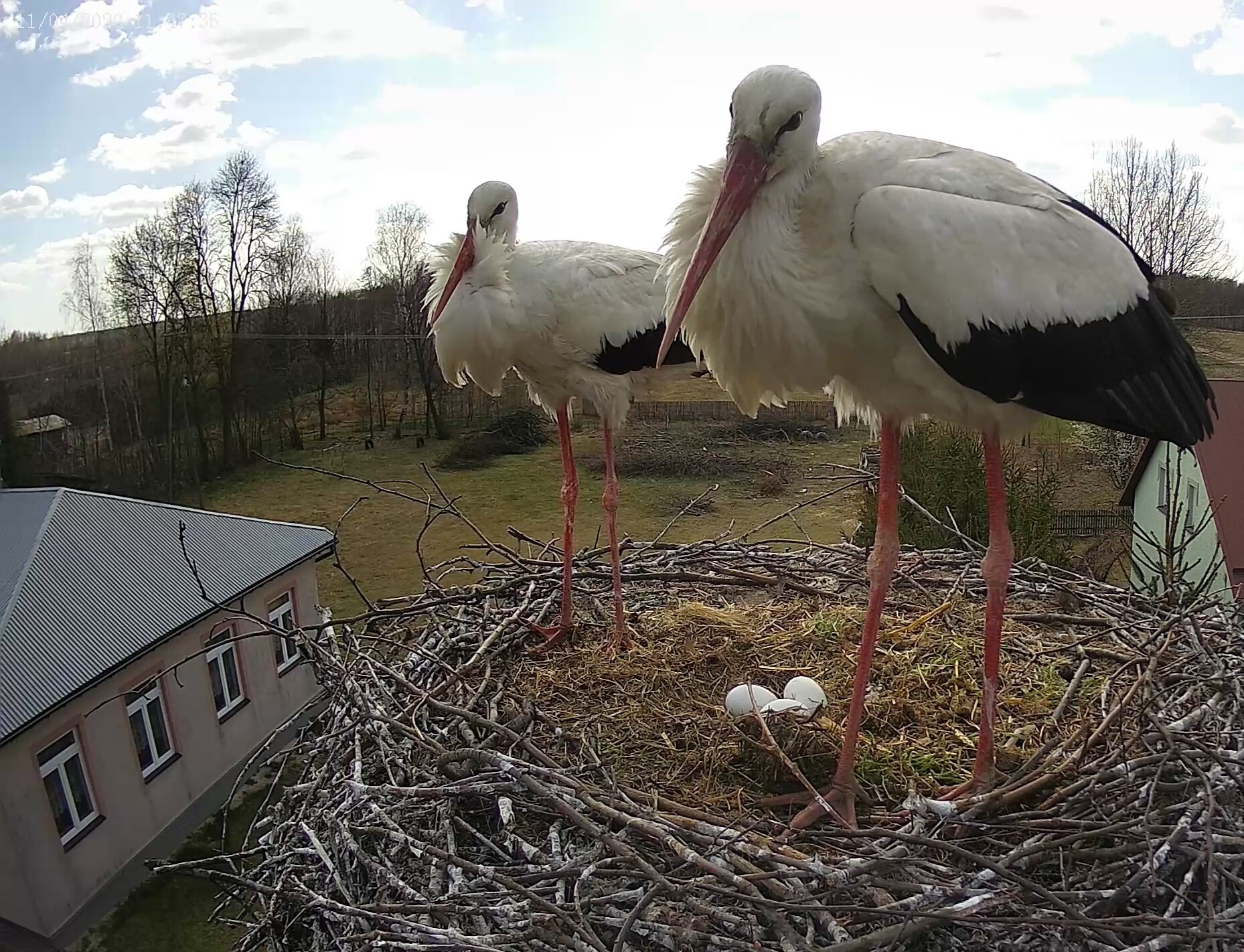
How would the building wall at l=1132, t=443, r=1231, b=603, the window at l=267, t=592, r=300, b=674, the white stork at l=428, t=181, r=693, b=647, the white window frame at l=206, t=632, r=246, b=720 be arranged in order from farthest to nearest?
the window at l=267, t=592, r=300, b=674
the white window frame at l=206, t=632, r=246, b=720
the building wall at l=1132, t=443, r=1231, b=603
the white stork at l=428, t=181, r=693, b=647

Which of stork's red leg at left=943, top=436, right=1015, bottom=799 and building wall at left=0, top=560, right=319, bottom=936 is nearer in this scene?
stork's red leg at left=943, top=436, right=1015, bottom=799

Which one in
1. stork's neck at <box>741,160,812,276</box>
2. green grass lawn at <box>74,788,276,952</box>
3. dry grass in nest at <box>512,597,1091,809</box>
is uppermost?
stork's neck at <box>741,160,812,276</box>

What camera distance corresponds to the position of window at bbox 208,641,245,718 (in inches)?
289

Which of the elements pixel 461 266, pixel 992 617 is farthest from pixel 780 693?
pixel 461 266

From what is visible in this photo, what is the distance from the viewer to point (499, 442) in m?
13.8

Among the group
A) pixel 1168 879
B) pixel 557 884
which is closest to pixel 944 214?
pixel 1168 879

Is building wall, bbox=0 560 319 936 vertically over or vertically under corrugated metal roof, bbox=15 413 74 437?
under

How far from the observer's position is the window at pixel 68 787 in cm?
569

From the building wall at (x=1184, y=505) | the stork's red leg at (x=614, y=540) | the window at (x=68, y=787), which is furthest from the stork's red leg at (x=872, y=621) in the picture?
the window at (x=68, y=787)

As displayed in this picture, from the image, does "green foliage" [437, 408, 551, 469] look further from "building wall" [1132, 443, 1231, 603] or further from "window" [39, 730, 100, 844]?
"building wall" [1132, 443, 1231, 603]

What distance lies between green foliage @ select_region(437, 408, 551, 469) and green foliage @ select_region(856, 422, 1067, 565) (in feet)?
26.1

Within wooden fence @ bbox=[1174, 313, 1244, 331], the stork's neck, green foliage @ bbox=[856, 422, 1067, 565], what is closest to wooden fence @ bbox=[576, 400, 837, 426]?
wooden fence @ bbox=[1174, 313, 1244, 331]

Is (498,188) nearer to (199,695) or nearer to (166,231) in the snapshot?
(199,695)

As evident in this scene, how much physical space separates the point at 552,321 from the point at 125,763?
17.5 ft
